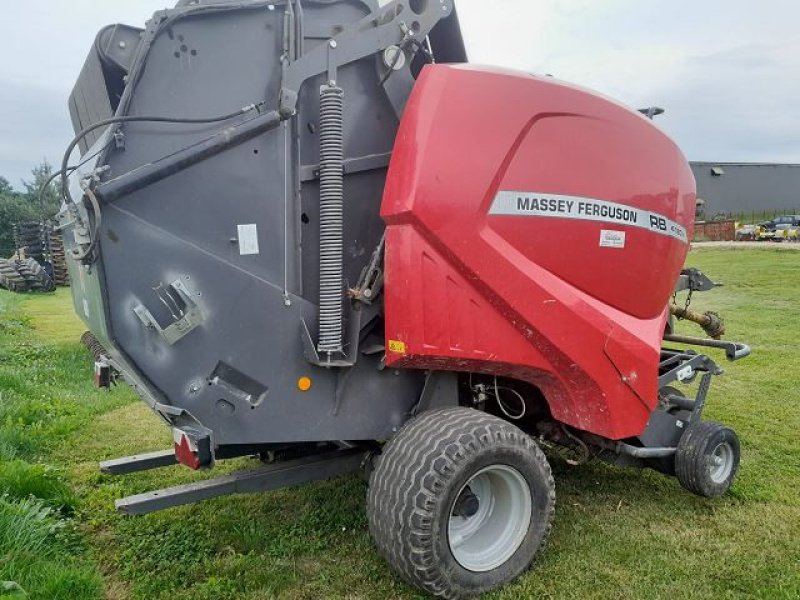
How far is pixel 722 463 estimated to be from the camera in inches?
150

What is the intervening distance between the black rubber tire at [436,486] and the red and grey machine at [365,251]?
1cm

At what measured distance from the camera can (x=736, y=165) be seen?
39.2 m

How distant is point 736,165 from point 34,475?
1704 inches

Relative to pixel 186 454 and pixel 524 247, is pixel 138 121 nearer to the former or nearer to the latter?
pixel 186 454

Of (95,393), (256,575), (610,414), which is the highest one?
(610,414)

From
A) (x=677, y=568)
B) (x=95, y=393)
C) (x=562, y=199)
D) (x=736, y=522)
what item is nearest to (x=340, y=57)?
(x=562, y=199)

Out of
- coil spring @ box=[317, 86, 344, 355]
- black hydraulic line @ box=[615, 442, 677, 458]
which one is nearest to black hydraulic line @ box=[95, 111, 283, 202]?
coil spring @ box=[317, 86, 344, 355]

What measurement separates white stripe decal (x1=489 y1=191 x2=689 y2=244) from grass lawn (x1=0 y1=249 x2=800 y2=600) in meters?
1.61

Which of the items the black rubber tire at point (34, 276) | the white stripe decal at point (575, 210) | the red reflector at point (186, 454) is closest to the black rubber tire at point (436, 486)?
the red reflector at point (186, 454)

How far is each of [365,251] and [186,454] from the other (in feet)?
3.78

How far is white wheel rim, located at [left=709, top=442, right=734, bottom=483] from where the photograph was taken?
12.3 feet

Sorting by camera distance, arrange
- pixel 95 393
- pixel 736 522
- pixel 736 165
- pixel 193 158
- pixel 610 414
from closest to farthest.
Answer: pixel 193 158
pixel 610 414
pixel 736 522
pixel 95 393
pixel 736 165

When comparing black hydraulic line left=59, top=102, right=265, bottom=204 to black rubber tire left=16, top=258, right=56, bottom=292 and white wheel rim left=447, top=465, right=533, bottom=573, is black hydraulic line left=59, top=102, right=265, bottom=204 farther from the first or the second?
black rubber tire left=16, top=258, right=56, bottom=292

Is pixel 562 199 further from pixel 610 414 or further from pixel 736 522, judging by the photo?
pixel 736 522
